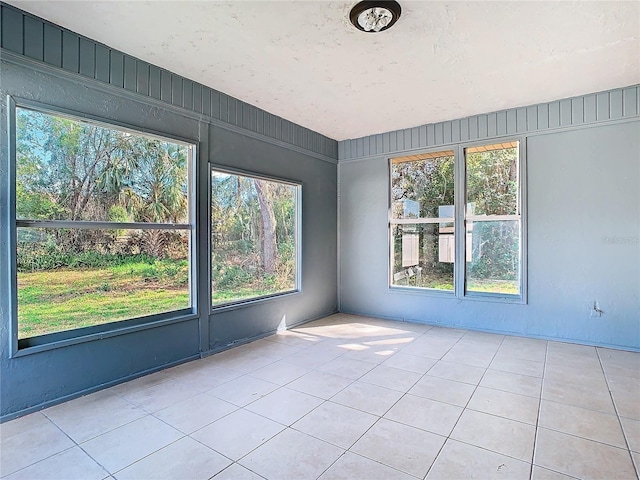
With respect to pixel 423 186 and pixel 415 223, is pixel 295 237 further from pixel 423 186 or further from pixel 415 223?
pixel 423 186

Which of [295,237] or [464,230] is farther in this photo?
[295,237]

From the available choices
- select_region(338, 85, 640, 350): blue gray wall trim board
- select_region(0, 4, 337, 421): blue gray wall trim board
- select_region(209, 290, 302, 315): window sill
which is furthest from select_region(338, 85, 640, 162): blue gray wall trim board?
select_region(209, 290, 302, 315): window sill

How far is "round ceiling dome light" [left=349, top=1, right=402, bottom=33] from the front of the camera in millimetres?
2379

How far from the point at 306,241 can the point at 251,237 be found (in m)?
1.02

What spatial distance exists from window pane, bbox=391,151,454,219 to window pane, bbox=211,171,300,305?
161 centimetres

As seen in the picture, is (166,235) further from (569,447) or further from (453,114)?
(453,114)

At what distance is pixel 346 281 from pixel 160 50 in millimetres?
4107

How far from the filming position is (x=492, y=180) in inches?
182

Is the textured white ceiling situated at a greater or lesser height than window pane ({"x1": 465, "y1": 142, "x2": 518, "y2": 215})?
greater

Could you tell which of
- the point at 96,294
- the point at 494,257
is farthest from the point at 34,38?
the point at 494,257

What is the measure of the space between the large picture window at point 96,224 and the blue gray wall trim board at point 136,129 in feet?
0.38

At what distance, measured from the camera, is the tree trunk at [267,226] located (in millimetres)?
4555

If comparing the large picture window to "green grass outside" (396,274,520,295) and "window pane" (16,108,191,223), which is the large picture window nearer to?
"window pane" (16,108,191,223)

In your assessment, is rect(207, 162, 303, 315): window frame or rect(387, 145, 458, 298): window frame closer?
rect(207, 162, 303, 315): window frame
